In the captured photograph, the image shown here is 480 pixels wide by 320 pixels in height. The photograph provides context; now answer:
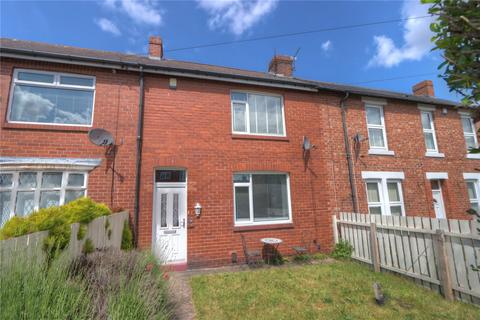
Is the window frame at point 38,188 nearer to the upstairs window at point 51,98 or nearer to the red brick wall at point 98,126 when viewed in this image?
the red brick wall at point 98,126

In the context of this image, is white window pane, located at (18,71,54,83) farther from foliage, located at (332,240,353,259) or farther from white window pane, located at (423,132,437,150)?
white window pane, located at (423,132,437,150)

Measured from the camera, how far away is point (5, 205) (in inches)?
216

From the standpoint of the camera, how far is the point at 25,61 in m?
6.20

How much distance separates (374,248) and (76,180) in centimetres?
802

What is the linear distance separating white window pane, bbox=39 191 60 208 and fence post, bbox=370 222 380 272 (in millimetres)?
8177

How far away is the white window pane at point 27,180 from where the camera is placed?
5.68 metres

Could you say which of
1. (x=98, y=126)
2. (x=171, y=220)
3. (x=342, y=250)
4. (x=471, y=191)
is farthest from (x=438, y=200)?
(x=98, y=126)

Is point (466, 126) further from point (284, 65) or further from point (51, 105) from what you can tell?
point (51, 105)

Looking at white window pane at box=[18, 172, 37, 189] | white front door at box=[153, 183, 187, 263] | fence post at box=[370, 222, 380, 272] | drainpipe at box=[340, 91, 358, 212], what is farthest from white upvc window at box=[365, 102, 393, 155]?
white window pane at box=[18, 172, 37, 189]

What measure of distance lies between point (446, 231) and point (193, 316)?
16.4 ft

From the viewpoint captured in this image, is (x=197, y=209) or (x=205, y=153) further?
(x=205, y=153)

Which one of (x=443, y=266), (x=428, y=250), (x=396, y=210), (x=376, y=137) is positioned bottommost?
(x=443, y=266)

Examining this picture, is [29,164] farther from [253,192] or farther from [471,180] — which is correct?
[471,180]

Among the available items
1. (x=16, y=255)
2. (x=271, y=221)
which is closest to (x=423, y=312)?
(x=271, y=221)
